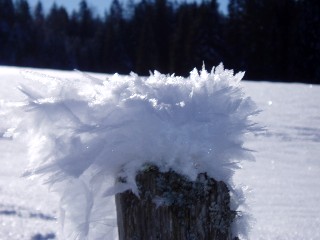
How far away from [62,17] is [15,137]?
57739mm

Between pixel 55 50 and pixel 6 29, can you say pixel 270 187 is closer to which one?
pixel 55 50

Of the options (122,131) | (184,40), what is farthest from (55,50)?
(122,131)

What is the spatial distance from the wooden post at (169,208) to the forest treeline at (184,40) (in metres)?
29.2

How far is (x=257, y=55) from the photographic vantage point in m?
34.0

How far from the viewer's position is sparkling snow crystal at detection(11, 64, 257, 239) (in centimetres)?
126

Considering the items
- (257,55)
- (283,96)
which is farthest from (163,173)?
(257,55)

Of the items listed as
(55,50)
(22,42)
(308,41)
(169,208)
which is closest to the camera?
(169,208)

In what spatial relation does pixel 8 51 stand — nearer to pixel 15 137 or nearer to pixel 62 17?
pixel 62 17

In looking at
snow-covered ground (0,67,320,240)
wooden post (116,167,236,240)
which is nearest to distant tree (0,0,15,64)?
snow-covered ground (0,67,320,240)

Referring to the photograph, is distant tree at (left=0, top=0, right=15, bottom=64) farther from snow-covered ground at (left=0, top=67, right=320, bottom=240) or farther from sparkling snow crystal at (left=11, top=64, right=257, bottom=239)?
sparkling snow crystal at (left=11, top=64, right=257, bottom=239)

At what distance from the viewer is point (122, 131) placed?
4.24 feet

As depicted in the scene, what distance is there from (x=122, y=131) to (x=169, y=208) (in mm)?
210

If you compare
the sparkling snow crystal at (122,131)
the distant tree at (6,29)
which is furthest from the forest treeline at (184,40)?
the sparkling snow crystal at (122,131)

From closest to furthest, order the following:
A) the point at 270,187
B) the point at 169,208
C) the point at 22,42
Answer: the point at 169,208 < the point at 270,187 < the point at 22,42
